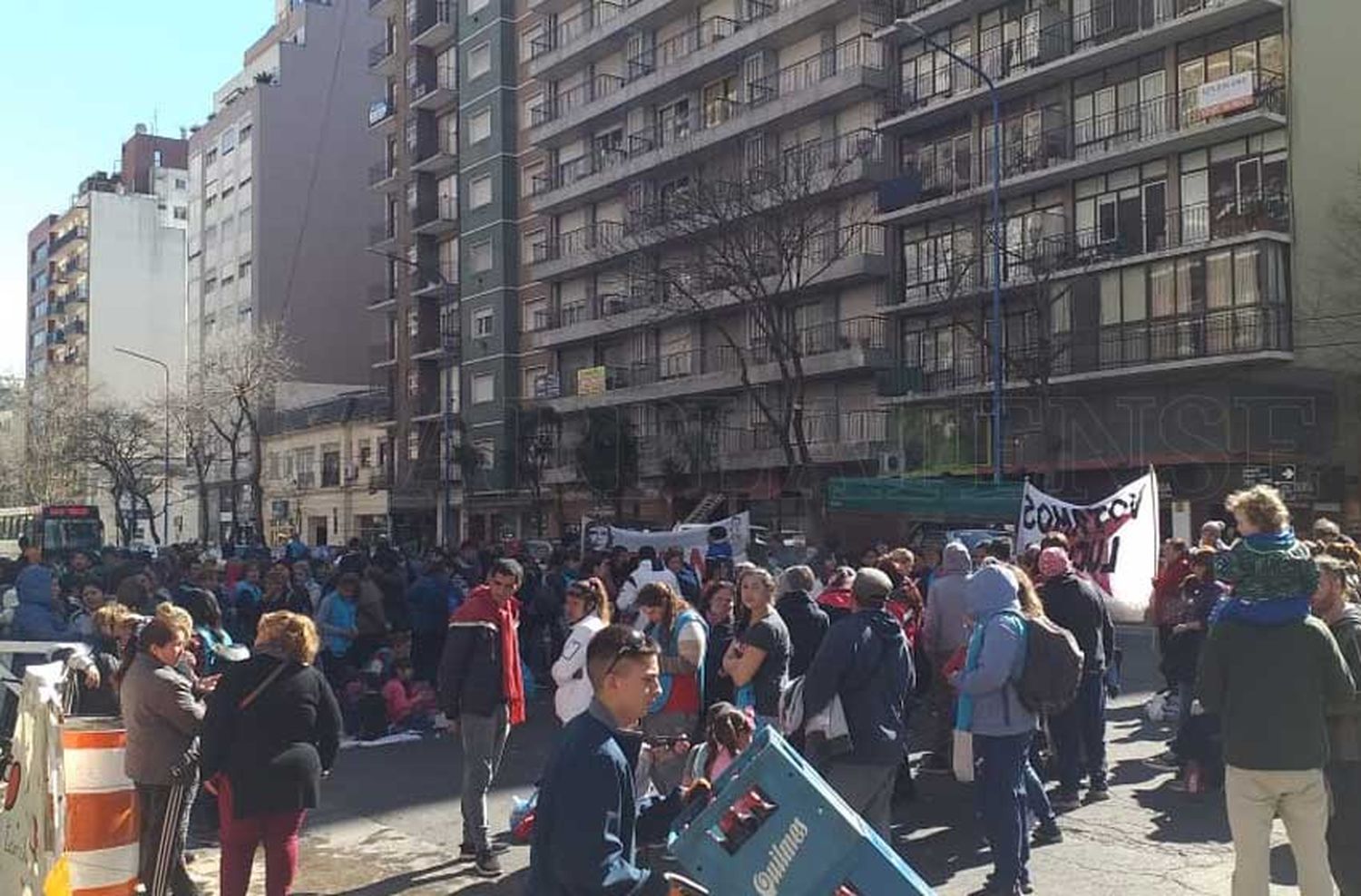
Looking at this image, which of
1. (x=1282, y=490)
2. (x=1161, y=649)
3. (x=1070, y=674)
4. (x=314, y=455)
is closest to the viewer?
(x=1070, y=674)

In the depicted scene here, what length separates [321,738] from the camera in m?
6.11

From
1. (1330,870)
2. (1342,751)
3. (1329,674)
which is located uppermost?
(1329,674)

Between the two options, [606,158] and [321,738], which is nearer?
[321,738]

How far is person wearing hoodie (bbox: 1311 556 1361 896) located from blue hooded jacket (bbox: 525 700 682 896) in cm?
341

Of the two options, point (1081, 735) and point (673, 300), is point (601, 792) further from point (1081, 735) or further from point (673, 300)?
point (673, 300)

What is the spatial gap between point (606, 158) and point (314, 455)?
2663 cm

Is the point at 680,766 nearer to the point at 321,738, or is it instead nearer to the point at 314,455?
the point at 321,738

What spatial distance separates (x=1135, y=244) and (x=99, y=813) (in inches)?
1222

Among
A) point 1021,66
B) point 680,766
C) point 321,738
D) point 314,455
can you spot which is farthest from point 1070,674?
point 314,455

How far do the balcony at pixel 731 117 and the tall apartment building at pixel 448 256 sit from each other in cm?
534

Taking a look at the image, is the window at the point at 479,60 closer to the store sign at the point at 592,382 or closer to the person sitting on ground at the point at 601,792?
the store sign at the point at 592,382

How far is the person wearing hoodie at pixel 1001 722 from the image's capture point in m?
6.93

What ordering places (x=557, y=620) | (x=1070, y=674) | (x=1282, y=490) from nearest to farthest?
(x=1070, y=674), (x=557, y=620), (x=1282, y=490)

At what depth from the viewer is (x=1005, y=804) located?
6.91 metres
